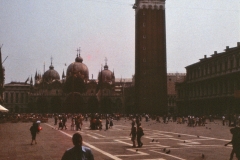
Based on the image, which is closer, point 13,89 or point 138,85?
point 138,85

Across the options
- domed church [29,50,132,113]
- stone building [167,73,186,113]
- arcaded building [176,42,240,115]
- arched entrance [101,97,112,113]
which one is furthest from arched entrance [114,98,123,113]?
arcaded building [176,42,240,115]

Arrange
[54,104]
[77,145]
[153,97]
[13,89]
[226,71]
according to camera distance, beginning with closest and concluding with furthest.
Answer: [77,145] → [226,71] → [153,97] → [54,104] → [13,89]

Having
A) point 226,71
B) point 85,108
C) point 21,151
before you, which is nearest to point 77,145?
point 21,151

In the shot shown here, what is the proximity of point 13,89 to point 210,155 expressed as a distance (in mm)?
109155

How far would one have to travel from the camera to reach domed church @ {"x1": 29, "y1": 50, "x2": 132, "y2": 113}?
94.1 metres

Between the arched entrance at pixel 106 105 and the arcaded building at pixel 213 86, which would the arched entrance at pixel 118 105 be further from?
the arcaded building at pixel 213 86

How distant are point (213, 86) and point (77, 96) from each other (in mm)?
45245

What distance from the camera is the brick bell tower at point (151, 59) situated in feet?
227

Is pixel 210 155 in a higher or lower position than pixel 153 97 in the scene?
lower

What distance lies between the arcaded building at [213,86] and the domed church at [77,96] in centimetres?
2782

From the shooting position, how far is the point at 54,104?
9550 centimetres

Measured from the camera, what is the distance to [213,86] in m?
58.1

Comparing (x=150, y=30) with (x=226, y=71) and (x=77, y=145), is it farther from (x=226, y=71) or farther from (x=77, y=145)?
(x=77, y=145)

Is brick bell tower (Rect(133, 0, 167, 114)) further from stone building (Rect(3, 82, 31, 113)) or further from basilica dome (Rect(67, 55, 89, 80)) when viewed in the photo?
stone building (Rect(3, 82, 31, 113))
